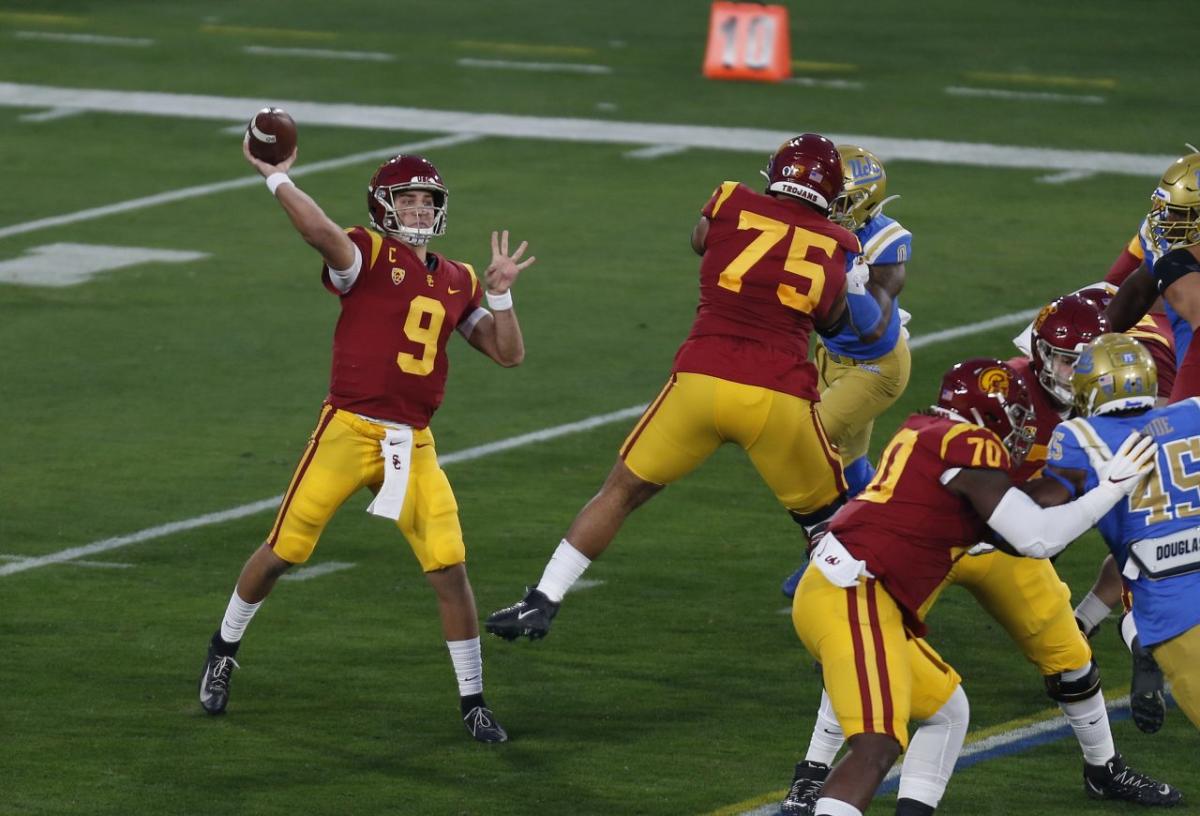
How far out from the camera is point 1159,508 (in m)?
7.36

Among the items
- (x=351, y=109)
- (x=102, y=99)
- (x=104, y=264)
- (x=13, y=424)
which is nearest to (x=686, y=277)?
(x=104, y=264)

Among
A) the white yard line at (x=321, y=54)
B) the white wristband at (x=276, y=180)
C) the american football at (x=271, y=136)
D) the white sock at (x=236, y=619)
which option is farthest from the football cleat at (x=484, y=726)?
the white yard line at (x=321, y=54)

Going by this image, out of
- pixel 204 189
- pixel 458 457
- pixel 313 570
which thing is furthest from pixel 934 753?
pixel 204 189

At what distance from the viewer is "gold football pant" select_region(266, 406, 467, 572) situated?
8617 mm

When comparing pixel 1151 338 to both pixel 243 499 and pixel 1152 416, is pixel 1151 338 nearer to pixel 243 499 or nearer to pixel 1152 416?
pixel 1152 416

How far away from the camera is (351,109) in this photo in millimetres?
21703

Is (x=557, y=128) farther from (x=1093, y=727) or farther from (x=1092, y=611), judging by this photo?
(x=1093, y=727)

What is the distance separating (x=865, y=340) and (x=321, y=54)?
15641 mm

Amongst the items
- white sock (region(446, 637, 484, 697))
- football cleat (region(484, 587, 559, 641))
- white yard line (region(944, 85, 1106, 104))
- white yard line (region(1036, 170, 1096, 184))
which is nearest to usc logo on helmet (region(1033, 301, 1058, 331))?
football cleat (region(484, 587, 559, 641))

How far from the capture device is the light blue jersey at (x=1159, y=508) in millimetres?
7277

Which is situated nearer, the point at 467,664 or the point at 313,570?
the point at 467,664

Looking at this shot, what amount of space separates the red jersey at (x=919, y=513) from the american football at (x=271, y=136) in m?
2.58

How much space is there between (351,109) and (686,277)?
645cm

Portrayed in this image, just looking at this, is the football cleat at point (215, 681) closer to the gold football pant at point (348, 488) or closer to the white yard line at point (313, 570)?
the gold football pant at point (348, 488)
